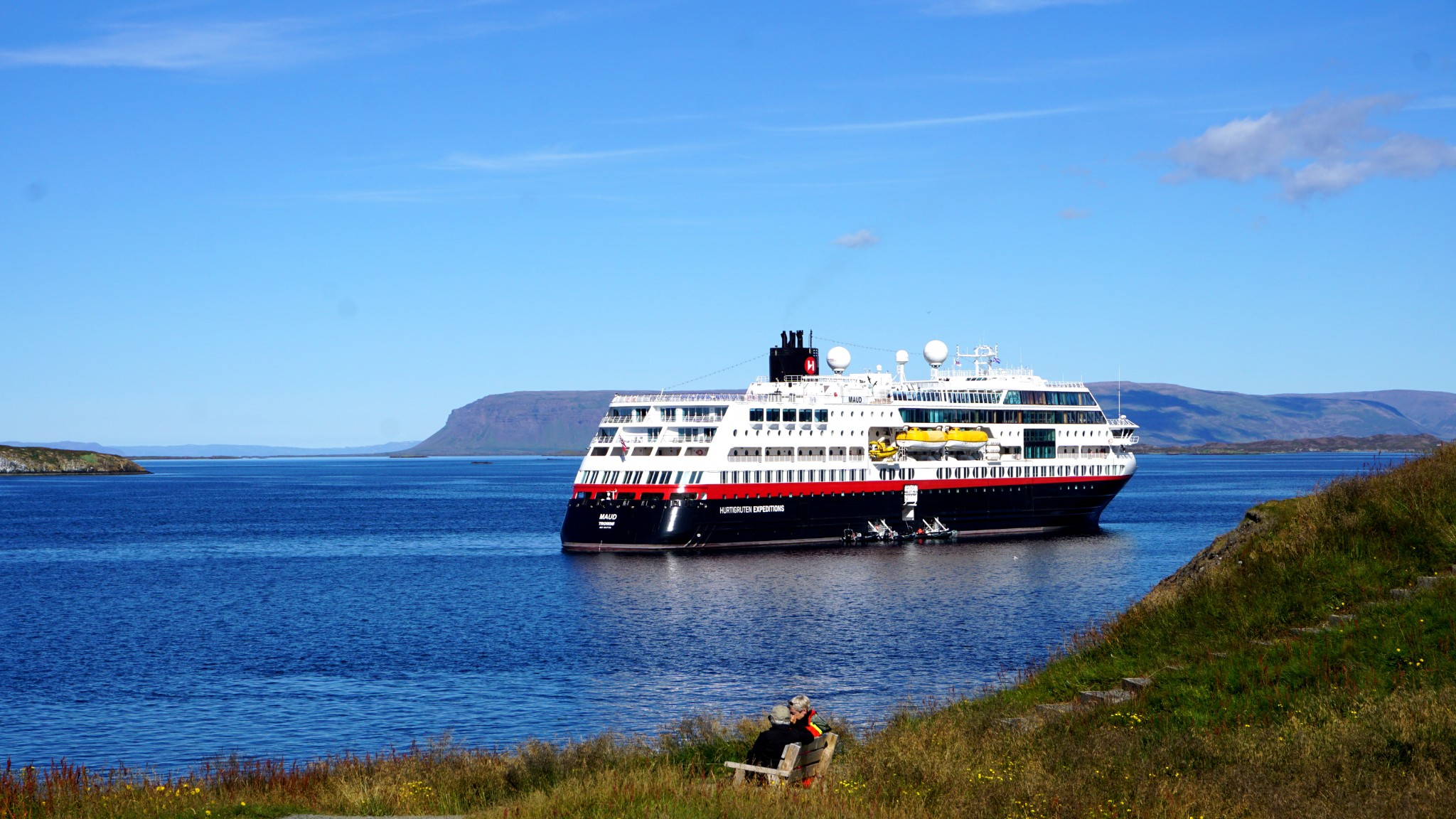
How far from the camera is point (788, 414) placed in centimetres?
7031

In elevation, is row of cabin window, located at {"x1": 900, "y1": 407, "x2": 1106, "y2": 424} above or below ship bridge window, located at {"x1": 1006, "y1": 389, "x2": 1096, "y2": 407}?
below

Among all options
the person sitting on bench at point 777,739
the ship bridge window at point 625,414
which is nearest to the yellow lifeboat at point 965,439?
the ship bridge window at point 625,414

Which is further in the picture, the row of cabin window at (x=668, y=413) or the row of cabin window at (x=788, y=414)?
the row of cabin window at (x=788, y=414)

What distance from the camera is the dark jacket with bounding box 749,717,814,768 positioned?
14448 millimetres

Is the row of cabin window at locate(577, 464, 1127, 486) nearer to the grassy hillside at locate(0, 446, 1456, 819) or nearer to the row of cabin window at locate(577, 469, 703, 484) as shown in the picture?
the row of cabin window at locate(577, 469, 703, 484)

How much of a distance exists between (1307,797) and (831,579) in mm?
43132

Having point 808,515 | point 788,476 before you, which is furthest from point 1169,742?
point 808,515

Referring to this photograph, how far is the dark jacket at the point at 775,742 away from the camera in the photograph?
47.4ft

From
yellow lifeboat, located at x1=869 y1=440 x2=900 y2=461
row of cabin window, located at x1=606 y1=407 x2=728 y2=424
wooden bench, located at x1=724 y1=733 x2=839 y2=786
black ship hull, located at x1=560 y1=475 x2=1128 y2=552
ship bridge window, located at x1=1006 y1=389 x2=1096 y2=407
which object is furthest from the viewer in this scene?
ship bridge window, located at x1=1006 y1=389 x2=1096 y2=407

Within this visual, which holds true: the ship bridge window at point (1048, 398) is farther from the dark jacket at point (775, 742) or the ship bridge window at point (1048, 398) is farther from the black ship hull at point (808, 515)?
the dark jacket at point (775, 742)

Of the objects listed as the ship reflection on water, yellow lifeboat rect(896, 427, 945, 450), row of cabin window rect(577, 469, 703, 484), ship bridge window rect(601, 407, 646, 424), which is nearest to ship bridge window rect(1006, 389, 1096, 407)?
yellow lifeboat rect(896, 427, 945, 450)

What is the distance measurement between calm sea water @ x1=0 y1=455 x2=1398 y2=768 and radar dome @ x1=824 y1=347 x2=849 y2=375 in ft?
50.6

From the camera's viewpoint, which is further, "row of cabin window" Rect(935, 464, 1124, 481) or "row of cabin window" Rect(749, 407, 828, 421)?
"row of cabin window" Rect(935, 464, 1124, 481)

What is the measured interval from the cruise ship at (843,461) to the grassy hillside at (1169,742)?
43047 millimetres
